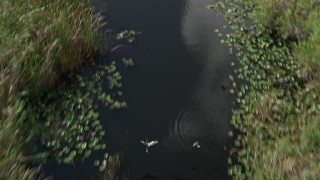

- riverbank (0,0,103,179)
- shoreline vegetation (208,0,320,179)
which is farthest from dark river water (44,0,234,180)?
riverbank (0,0,103,179)

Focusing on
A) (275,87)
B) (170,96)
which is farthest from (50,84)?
(275,87)

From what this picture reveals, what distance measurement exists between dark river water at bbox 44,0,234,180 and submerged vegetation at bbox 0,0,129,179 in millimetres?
234

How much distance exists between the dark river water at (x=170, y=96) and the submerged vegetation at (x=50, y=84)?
234 millimetres

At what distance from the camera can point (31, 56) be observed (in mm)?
4664

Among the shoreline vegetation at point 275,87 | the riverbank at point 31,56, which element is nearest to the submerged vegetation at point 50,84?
the riverbank at point 31,56

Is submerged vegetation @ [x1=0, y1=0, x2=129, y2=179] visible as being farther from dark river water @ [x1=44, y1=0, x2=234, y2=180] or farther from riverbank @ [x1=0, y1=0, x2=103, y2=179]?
dark river water @ [x1=44, y1=0, x2=234, y2=180]

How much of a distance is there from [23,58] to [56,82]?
68cm

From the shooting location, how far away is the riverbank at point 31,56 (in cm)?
388

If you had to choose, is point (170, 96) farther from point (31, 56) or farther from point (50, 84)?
point (31, 56)

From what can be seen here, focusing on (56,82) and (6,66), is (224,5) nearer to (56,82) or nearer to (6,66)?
(56,82)

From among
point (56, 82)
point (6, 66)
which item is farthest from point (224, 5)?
point (6, 66)

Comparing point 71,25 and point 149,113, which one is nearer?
point 149,113

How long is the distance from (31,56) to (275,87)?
3.47m

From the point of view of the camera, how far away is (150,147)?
14.7 ft
